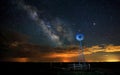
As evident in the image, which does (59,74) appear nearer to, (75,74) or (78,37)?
(75,74)

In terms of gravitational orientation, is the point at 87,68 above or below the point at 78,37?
below

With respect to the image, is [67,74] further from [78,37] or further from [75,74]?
[78,37]

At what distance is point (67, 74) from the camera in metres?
50.0

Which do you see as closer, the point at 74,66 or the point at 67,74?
the point at 67,74

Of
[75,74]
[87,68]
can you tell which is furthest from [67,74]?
[87,68]

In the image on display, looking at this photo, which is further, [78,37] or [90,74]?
[78,37]

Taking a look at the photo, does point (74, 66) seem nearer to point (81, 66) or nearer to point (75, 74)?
point (81, 66)

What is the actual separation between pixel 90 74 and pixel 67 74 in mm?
4952

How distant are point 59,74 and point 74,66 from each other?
4.43 metres

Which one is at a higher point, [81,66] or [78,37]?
[78,37]

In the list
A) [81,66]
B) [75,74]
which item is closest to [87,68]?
[81,66]

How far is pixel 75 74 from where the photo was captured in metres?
48.7

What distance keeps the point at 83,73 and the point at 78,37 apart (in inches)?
379

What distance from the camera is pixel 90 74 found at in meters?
49.2
